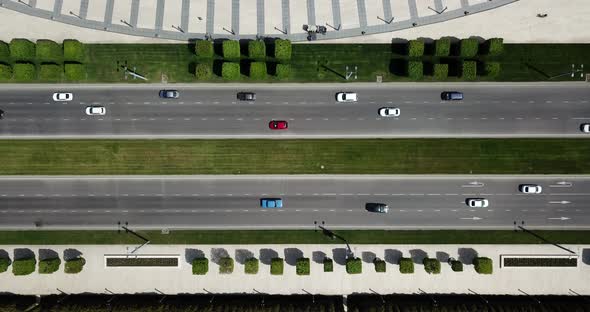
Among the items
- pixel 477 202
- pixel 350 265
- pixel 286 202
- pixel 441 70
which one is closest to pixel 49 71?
pixel 286 202

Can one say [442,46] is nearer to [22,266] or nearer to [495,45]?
[495,45]

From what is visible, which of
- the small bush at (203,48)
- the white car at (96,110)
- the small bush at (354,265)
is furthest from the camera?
the white car at (96,110)

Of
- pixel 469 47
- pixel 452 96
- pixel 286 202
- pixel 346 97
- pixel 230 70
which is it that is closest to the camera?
pixel 469 47

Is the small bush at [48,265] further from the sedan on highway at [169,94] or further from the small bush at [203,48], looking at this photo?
the small bush at [203,48]

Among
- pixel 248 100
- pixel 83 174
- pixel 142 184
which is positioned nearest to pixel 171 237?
pixel 142 184

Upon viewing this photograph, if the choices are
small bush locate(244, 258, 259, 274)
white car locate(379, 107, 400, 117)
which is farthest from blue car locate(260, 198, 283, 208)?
white car locate(379, 107, 400, 117)

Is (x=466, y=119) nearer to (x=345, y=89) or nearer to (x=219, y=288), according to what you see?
(x=345, y=89)

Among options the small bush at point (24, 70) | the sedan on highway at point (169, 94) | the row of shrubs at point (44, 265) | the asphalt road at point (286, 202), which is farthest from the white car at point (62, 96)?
the row of shrubs at point (44, 265)
